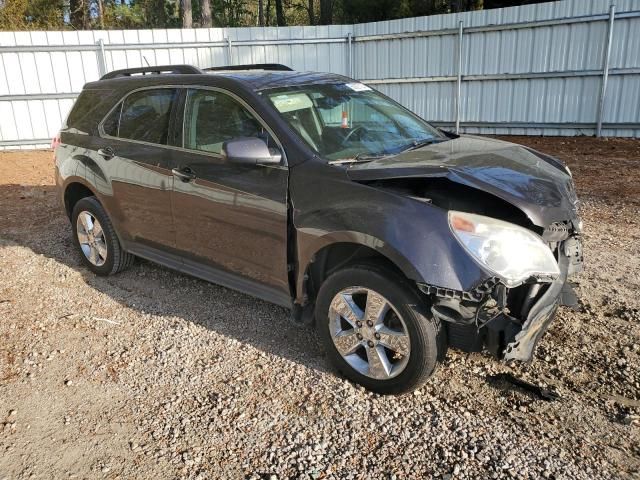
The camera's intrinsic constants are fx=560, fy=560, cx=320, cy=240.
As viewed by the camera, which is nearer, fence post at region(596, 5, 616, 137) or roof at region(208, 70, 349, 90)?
roof at region(208, 70, 349, 90)

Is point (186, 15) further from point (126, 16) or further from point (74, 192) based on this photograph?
point (126, 16)

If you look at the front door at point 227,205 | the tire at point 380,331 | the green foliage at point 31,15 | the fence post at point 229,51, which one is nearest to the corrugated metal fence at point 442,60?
the fence post at point 229,51

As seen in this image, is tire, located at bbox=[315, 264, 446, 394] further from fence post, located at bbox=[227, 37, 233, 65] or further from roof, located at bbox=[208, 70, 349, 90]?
fence post, located at bbox=[227, 37, 233, 65]

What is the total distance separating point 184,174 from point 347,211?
1529mm

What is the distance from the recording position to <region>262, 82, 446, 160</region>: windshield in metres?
3.79

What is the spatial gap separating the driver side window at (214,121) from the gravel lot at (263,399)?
1.39 meters

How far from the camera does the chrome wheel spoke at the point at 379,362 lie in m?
3.27

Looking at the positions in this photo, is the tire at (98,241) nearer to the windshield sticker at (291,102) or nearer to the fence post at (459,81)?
the windshield sticker at (291,102)

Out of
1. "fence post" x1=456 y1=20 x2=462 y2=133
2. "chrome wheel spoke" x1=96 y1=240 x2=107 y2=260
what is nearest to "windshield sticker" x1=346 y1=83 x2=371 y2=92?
"chrome wheel spoke" x1=96 y1=240 x2=107 y2=260

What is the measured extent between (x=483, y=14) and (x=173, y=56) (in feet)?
24.5

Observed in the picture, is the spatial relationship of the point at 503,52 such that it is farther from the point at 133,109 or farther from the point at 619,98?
the point at 133,109

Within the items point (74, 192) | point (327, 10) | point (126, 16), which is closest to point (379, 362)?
point (74, 192)

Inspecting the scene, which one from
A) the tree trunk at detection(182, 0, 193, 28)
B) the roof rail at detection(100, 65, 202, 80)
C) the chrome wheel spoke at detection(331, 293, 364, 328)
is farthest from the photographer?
the tree trunk at detection(182, 0, 193, 28)

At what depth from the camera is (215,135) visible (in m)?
4.13
